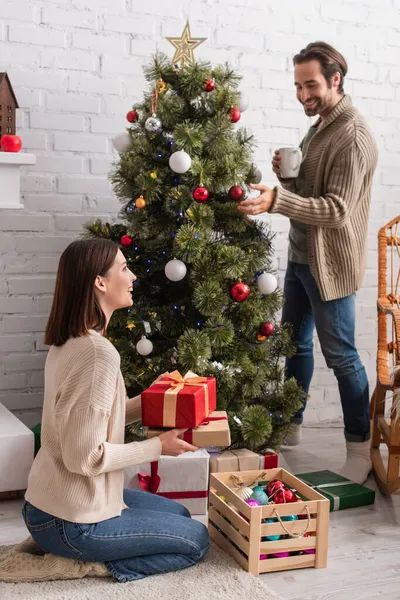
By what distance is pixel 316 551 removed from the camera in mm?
2090

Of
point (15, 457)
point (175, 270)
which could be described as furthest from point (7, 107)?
point (15, 457)

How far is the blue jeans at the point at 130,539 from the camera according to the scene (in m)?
1.85

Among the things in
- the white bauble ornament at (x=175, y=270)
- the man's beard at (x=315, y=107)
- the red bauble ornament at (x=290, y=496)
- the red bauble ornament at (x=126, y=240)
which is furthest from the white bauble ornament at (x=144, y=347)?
the man's beard at (x=315, y=107)

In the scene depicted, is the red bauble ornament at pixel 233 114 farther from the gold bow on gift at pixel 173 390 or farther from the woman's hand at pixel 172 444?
the woman's hand at pixel 172 444

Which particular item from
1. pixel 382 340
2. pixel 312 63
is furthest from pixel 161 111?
pixel 382 340

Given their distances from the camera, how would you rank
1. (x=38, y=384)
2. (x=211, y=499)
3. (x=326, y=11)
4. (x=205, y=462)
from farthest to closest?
(x=326, y=11) < (x=38, y=384) < (x=205, y=462) < (x=211, y=499)

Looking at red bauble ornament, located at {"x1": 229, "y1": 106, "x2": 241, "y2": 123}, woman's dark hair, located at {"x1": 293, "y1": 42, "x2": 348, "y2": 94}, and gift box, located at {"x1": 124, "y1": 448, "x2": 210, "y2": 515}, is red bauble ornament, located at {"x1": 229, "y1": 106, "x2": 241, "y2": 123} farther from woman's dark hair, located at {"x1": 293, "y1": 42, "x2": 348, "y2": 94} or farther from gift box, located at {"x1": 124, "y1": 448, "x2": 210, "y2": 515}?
gift box, located at {"x1": 124, "y1": 448, "x2": 210, "y2": 515}

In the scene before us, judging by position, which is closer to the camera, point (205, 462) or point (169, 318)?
point (205, 462)

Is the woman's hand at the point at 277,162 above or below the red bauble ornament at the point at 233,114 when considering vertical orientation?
below

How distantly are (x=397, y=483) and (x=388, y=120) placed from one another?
168 centimetres

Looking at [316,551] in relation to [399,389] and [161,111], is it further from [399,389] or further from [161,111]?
[161,111]

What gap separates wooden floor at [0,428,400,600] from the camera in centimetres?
197

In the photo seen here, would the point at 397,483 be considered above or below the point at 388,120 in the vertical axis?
below

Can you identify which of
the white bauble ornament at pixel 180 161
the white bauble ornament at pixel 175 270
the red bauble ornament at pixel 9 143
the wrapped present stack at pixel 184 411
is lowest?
the wrapped present stack at pixel 184 411
